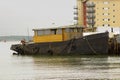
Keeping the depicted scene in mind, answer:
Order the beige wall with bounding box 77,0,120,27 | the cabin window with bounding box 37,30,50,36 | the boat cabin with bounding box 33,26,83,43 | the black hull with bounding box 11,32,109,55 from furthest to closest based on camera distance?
1. the beige wall with bounding box 77,0,120,27
2. the cabin window with bounding box 37,30,50,36
3. the boat cabin with bounding box 33,26,83,43
4. the black hull with bounding box 11,32,109,55

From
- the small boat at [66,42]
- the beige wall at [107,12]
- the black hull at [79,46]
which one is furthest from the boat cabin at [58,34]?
the beige wall at [107,12]

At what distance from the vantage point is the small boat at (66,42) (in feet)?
216

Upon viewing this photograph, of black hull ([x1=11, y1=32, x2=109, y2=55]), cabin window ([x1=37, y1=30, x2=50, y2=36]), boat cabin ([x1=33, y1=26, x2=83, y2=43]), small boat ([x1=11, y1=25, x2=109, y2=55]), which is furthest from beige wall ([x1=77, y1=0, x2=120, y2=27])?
black hull ([x1=11, y1=32, x2=109, y2=55])

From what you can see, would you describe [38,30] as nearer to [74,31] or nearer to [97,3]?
[74,31]

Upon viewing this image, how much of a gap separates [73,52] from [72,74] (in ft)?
93.1

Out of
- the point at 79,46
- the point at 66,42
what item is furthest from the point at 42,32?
the point at 79,46

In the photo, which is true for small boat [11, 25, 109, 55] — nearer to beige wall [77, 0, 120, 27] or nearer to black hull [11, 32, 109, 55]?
black hull [11, 32, 109, 55]

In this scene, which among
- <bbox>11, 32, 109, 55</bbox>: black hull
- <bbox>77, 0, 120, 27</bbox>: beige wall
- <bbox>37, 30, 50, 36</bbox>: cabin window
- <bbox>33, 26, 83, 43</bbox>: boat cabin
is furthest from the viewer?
<bbox>77, 0, 120, 27</bbox>: beige wall

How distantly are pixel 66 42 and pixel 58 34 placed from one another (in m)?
2.37

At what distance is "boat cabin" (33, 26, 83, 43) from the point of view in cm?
6866

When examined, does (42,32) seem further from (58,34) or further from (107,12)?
(107,12)

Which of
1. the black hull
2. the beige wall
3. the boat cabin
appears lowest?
the black hull

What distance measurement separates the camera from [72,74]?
38969 mm

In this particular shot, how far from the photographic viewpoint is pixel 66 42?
2648 inches
